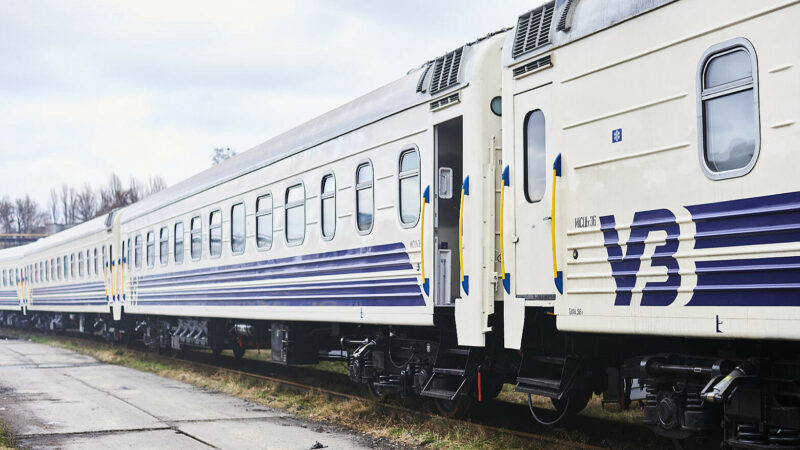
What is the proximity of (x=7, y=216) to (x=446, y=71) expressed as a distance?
112394 mm

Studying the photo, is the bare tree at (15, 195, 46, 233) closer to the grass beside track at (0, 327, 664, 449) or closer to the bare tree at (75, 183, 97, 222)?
the bare tree at (75, 183, 97, 222)

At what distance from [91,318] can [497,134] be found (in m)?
25.1

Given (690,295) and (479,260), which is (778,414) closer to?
(690,295)

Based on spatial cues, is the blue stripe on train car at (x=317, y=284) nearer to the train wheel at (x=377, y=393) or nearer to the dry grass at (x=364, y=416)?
the train wheel at (x=377, y=393)

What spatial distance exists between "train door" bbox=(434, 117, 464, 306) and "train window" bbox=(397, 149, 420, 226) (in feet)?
1.16

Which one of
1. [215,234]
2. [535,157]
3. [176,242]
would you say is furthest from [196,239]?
[535,157]

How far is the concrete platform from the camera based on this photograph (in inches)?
366

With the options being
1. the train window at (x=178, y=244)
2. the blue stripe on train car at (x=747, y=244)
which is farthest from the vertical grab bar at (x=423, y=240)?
the train window at (x=178, y=244)

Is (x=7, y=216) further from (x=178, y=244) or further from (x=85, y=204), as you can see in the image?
(x=178, y=244)

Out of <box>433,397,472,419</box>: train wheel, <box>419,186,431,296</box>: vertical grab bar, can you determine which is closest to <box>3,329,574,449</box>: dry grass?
<box>433,397,472,419</box>: train wheel

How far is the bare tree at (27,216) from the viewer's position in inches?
4242

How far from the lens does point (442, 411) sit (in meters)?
10.4

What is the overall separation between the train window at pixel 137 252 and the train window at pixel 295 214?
32.7 feet

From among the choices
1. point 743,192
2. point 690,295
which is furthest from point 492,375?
point 743,192
